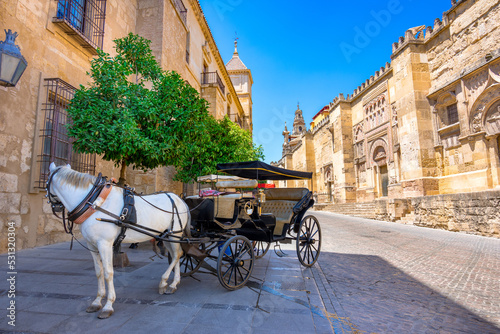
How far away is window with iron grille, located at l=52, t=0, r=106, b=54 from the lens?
7314 mm

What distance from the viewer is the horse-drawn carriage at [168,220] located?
3.05 m

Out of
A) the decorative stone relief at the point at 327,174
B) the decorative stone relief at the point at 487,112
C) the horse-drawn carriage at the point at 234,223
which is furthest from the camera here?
the decorative stone relief at the point at 327,174

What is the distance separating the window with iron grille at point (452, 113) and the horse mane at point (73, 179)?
1848 centimetres

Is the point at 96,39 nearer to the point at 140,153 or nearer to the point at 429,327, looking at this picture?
A: the point at 140,153

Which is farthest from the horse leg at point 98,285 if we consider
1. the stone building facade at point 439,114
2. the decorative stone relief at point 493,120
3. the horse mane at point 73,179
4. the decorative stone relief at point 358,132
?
the decorative stone relief at point 358,132

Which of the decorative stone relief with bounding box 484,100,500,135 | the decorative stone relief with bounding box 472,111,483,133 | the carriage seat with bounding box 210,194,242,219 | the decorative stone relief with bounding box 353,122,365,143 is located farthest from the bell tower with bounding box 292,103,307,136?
the carriage seat with bounding box 210,194,242,219

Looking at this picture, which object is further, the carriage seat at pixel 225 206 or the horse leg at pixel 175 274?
the carriage seat at pixel 225 206

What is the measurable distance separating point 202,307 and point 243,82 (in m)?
34.9

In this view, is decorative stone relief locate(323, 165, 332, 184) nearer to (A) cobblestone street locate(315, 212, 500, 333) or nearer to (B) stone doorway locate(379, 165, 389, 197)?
(B) stone doorway locate(379, 165, 389, 197)

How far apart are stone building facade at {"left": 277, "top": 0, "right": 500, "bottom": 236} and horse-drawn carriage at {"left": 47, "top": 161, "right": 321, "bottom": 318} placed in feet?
31.9

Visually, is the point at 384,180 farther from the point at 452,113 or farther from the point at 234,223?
the point at 234,223

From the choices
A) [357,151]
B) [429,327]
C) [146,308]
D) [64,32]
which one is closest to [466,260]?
[429,327]

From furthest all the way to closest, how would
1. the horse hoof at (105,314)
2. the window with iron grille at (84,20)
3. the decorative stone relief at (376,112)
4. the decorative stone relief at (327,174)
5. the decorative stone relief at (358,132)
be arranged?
1. the decorative stone relief at (327,174)
2. the decorative stone relief at (358,132)
3. the decorative stone relief at (376,112)
4. the window with iron grille at (84,20)
5. the horse hoof at (105,314)

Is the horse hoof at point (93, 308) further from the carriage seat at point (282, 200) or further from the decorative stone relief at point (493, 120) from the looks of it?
the decorative stone relief at point (493, 120)
